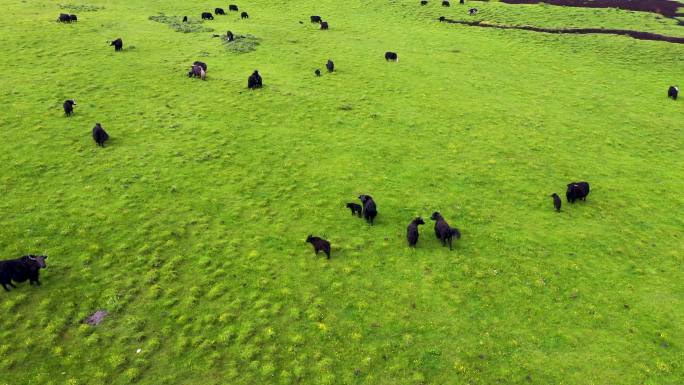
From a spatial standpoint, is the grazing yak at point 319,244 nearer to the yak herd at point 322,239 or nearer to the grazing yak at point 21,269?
the yak herd at point 322,239

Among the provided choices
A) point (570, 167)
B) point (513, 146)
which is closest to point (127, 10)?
point (513, 146)

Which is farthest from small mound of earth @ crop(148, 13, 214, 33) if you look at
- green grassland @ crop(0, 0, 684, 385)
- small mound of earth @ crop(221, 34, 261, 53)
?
green grassland @ crop(0, 0, 684, 385)

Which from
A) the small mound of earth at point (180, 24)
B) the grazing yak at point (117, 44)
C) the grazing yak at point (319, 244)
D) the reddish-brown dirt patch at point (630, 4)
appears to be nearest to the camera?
the grazing yak at point (319, 244)

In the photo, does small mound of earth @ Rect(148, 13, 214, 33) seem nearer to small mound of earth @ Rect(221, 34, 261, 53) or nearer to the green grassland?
small mound of earth @ Rect(221, 34, 261, 53)

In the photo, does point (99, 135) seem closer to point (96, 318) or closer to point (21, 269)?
point (21, 269)

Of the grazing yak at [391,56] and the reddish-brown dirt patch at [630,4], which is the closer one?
the grazing yak at [391,56]

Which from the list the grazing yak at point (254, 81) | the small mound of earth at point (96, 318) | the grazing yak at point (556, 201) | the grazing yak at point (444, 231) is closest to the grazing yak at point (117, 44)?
the grazing yak at point (254, 81)
